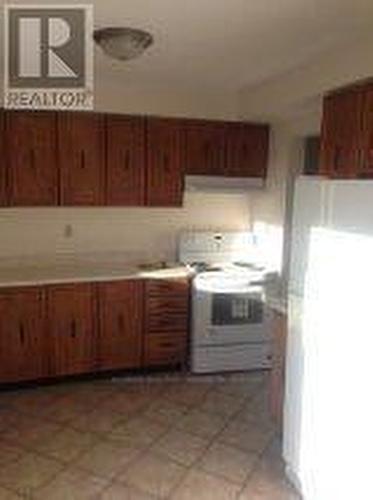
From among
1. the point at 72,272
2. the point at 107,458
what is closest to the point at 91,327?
the point at 72,272

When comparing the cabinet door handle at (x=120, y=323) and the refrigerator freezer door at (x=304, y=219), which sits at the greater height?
the refrigerator freezer door at (x=304, y=219)

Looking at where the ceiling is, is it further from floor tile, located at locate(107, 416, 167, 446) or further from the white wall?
floor tile, located at locate(107, 416, 167, 446)

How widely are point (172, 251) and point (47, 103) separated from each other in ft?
5.39

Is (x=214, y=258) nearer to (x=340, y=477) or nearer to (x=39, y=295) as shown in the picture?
(x=39, y=295)

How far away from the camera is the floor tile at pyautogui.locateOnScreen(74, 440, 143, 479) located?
114 inches

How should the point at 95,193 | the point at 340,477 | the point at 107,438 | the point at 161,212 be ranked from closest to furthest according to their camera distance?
the point at 340,477 → the point at 107,438 → the point at 95,193 → the point at 161,212

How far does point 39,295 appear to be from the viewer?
152 inches

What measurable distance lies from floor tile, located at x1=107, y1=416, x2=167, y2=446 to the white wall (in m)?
1.57

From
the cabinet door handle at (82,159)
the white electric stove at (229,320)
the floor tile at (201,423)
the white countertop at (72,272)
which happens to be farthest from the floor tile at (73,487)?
the cabinet door handle at (82,159)

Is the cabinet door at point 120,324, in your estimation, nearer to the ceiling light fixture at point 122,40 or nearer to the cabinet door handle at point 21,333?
the cabinet door handle at point 21,333

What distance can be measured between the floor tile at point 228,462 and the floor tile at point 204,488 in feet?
0.19

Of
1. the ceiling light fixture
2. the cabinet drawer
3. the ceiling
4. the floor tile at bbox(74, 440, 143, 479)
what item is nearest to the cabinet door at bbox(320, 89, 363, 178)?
the ceiling

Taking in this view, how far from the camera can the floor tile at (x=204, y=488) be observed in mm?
2693

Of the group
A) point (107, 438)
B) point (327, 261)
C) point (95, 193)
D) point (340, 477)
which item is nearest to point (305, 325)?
point (327, 261)
